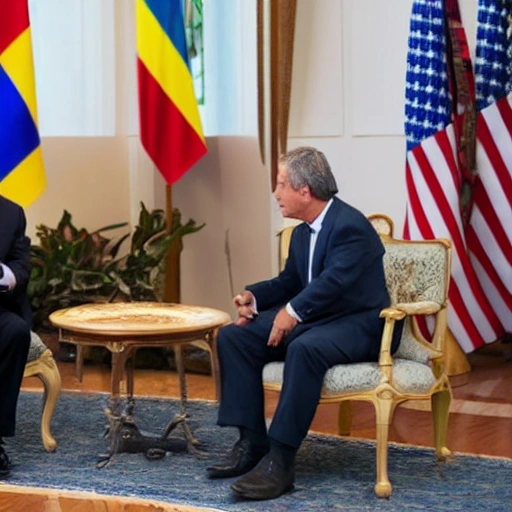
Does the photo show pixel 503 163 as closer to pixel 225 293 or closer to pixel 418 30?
pixel 418 30

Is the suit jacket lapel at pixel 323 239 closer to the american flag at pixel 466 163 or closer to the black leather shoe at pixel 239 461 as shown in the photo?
the black leather shoe at pixel 239 461

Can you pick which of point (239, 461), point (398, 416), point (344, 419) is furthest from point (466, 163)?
point (239, 461)

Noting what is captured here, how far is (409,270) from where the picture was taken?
4.36 meters

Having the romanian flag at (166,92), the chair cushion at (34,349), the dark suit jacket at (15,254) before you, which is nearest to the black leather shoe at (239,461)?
the chair cushion at (34,349)

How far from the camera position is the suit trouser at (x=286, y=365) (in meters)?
3.78

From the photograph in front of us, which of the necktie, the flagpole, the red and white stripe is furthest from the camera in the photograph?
the flagpole

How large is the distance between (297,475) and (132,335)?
734 millimetres

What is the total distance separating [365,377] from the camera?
3873 millimetres

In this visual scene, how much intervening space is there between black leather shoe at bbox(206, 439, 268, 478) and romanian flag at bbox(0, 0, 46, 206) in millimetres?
2251

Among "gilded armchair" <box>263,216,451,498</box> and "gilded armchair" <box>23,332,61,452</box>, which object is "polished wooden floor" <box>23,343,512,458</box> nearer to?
"gilded armchair" <box>263,216,451,498</box>

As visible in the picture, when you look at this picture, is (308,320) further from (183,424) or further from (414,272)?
(183,424)

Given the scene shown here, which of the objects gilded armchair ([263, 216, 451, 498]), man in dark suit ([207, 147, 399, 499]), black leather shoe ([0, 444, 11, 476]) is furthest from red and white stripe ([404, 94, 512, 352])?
black leather shoe ([0, 444, 11, 476])

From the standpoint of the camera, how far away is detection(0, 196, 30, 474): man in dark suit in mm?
4141

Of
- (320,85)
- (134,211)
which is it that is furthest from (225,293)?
(320,85)
